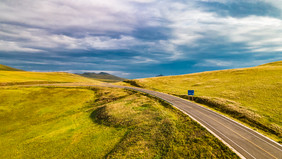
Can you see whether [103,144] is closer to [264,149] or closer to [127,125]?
[127,125]

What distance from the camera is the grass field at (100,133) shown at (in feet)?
64.1

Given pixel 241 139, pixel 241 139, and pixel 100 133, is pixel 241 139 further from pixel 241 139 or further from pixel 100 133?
pixel 100 133

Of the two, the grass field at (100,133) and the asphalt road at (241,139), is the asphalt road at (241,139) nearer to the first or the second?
the asphalt road at (241,139)

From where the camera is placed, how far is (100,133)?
2738 cm

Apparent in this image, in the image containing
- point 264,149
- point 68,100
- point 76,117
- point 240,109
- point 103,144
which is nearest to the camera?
point 264,149

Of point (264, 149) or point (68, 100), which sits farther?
point (68, 100)

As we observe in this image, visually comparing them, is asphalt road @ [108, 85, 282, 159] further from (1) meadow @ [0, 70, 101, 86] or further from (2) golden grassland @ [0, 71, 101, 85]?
(2) golden grassland @ [0, 71, 101, 85]

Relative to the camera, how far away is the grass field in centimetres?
1954

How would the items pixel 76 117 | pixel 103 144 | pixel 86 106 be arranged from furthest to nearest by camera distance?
pixel 86 106, pixel 76 117, pixel 103 144

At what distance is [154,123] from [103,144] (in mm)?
11191

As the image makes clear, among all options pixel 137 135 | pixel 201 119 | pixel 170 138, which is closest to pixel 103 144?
pixel 137 135

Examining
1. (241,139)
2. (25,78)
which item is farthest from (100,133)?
(25,78)

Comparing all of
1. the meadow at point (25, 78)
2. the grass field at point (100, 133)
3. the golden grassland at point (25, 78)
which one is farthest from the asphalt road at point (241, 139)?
the golden grassland at point (25, 78)

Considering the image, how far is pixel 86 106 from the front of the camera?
154 feet
